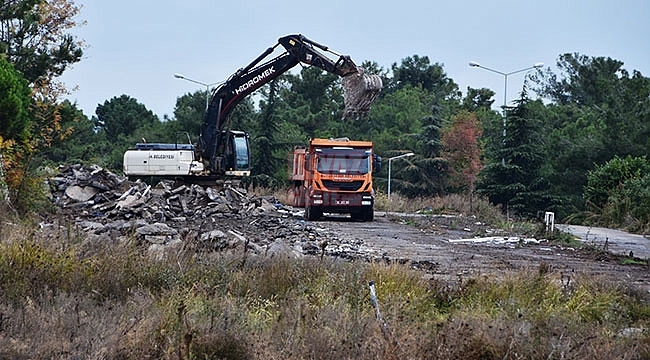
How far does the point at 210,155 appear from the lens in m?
38.5

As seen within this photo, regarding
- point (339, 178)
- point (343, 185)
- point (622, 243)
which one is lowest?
point (622, 243)

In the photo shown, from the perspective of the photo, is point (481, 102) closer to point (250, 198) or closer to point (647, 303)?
point (250, 198)

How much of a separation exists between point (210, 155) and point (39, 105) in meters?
8.07

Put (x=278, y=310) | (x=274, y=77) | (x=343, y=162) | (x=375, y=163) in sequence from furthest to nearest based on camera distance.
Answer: (x=274, y=77) < (x=375, y=163) < (x=343, y=162) < (x=278, y=310)

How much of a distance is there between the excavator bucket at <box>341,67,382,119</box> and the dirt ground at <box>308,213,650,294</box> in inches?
151

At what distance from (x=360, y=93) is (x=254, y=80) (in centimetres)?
748

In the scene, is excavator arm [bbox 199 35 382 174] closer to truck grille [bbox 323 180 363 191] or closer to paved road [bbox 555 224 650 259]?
truck grille [bbox 323 180 363 191]

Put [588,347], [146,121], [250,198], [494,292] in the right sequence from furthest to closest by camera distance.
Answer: [146,121], [250,198], [494,292], [588,347]

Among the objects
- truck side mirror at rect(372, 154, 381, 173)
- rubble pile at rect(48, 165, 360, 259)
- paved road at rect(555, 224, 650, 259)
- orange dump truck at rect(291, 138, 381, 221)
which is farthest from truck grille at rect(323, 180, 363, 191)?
paved road at rect(555, 224, 650, 259)

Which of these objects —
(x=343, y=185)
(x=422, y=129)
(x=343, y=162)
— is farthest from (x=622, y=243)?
(x=422, y=129)

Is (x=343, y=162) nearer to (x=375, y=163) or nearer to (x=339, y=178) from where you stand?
(x=339, y=178)

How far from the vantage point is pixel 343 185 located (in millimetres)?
32469

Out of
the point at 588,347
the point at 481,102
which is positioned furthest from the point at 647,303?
the point at 481,102

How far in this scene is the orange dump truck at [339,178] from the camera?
32375 mm
